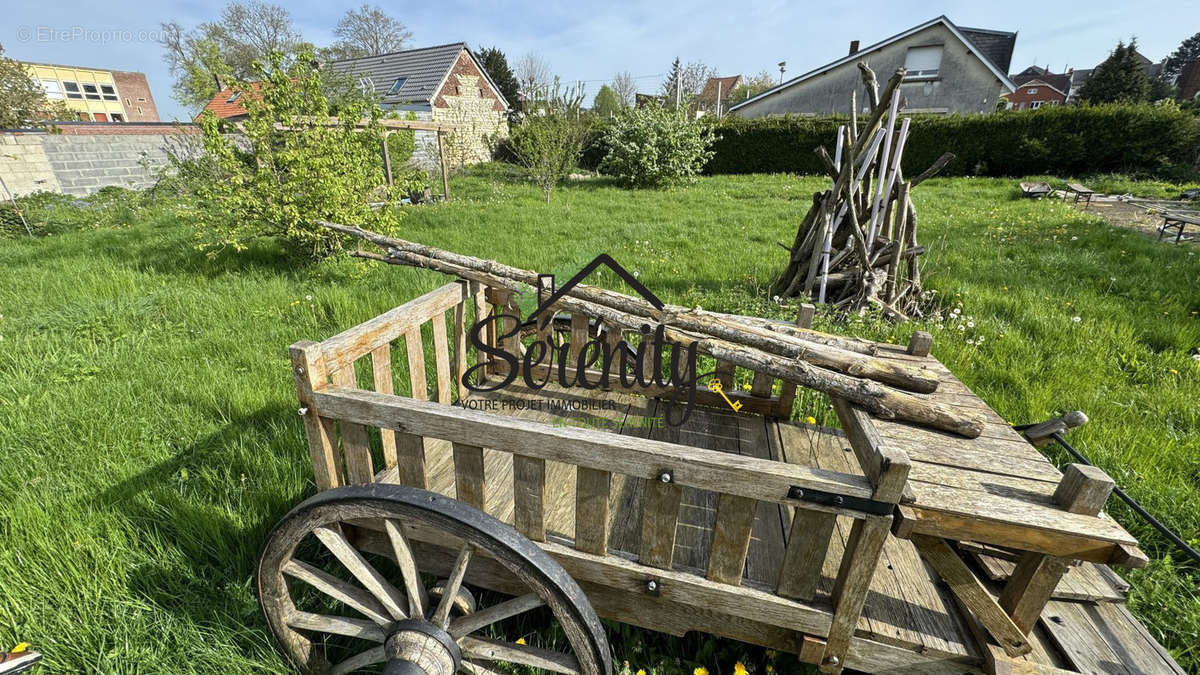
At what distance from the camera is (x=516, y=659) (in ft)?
5.22

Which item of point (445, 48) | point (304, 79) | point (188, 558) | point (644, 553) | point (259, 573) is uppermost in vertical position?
point (445, 48)

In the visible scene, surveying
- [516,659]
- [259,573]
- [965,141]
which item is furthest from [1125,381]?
[965,141]

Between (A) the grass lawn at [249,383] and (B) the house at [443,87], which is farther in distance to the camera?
(B) the house at [443,87]

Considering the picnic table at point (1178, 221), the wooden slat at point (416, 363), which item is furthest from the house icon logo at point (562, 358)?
the picnic table at point (1178, 221)

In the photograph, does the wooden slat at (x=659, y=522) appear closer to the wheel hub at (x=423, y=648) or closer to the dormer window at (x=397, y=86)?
the wheel hub at (x=423, y=648)

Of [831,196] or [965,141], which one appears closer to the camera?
[831,196]

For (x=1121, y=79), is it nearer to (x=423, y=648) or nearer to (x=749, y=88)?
(x=749, y=88)

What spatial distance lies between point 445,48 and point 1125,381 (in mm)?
28970

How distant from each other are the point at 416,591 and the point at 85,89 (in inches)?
2712

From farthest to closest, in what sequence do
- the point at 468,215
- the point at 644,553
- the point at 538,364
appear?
1. the point at 468,215
2. the point at 538,364
3. the point at 644,553

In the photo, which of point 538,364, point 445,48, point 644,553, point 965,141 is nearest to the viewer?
point 644,553

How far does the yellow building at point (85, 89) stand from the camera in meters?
42.5

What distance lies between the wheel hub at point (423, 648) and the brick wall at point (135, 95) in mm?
71231

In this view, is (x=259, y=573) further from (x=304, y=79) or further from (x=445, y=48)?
(x=445, y=48)
